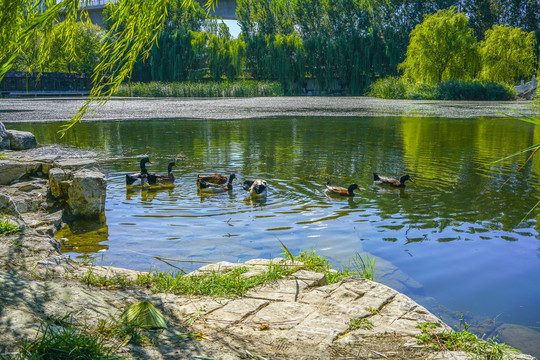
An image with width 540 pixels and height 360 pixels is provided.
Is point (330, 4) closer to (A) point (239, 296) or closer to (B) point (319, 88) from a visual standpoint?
(B) point (319, 88)

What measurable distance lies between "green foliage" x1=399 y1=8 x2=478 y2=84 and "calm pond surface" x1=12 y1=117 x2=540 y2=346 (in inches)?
1137

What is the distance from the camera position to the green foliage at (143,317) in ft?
9.32

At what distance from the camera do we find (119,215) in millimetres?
7199

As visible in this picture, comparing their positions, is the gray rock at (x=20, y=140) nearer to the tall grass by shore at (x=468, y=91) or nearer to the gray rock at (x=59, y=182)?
the gray rock at (x=59, y=182)

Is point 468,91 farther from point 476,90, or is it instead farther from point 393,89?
point 393,89

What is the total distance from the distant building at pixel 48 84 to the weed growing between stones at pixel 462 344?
55697 millimetres

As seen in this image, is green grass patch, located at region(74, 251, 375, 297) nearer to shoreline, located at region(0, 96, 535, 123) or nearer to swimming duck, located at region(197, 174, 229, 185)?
swimming duck, located at region(197, 174, 229, 185)

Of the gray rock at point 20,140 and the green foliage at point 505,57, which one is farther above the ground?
the green foliage at point 505,57

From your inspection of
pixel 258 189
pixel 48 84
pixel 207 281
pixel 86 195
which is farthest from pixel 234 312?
pixel 48 84

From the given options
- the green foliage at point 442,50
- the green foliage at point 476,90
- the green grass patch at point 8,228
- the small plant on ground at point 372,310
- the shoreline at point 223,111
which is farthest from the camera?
the green foliage at point 442,50

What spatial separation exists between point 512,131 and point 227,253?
54.7 feet

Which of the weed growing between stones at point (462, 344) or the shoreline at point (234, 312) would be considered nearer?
the shoreline at point (234, 312)

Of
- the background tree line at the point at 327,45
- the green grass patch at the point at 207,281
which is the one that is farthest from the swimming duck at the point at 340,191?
the background tree line at the point at 327,45

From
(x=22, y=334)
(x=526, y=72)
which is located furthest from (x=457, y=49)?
(x=22, y=334)
